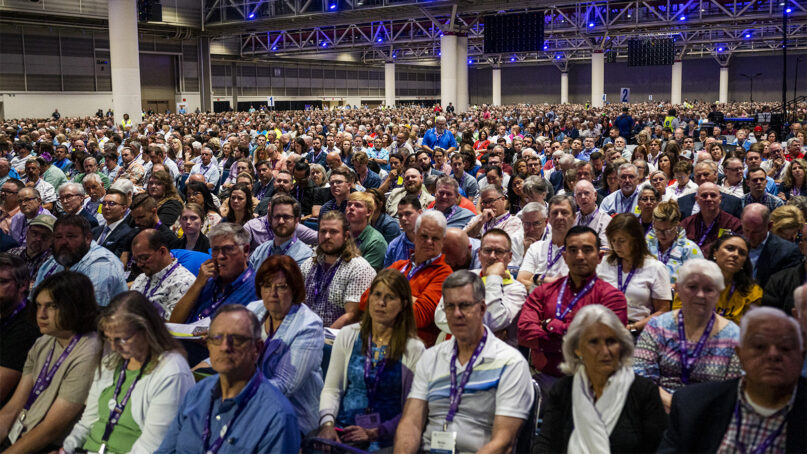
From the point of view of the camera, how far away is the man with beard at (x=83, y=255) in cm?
498

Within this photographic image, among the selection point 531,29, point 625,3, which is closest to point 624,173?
point 531,29

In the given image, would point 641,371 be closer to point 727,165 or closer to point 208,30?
point 727,165

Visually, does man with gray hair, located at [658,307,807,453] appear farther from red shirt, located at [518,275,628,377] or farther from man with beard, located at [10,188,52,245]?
man with beard, located at [10,188,52,245]

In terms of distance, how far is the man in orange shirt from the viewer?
4.27 m

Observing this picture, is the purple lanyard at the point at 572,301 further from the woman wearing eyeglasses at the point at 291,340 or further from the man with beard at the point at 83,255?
the man with beard at the point at 83,255

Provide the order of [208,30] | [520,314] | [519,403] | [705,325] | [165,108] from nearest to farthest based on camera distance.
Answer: [519,403], [705,325], [520,314], [208,30], [165,108]

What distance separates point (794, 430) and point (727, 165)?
6440 millimetres

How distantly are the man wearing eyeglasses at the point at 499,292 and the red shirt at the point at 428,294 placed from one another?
12 centimetres

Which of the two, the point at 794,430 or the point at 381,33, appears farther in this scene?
the point at 381,33

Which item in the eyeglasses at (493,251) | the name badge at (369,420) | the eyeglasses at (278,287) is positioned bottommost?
the name badge at (369,420)

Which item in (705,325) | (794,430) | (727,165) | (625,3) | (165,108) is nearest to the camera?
(794,430)

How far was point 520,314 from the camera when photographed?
4180 mm

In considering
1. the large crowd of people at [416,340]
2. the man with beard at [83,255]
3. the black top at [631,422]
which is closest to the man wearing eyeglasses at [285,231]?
the large crowd of people at [416,340]

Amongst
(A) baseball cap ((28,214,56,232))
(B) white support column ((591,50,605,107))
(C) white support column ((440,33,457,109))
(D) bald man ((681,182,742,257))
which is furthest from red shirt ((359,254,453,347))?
(B) white support column ((591,50,605,107))
